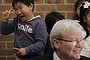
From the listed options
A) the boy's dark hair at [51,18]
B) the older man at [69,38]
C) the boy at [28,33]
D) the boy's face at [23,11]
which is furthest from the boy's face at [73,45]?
the boy's dark hair at [51,18]

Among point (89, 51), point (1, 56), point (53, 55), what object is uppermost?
point (53, 55)

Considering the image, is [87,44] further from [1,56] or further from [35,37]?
[1,56]

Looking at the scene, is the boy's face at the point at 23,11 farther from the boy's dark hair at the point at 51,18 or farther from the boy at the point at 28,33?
the boy's dark hair at the point at 51,18

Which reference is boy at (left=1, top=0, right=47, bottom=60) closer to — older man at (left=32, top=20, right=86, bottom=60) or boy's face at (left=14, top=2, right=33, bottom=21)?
boy's face at (left=14, top=2, right=33, bottom=21)

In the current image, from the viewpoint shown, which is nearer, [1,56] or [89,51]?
[89,51]

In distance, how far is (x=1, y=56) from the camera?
326cm

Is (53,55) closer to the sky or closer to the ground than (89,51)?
Result: closer to the sky

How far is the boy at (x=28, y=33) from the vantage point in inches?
100

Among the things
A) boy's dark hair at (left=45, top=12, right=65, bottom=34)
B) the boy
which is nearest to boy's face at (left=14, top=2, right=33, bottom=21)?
the boy

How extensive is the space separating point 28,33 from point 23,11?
0.20 m

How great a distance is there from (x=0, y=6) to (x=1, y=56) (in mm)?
556

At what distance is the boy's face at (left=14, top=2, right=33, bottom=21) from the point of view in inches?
102

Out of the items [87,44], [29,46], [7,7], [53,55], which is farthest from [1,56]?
[53,55]

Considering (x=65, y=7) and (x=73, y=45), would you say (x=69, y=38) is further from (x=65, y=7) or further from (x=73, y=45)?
(x=65, y=7)
